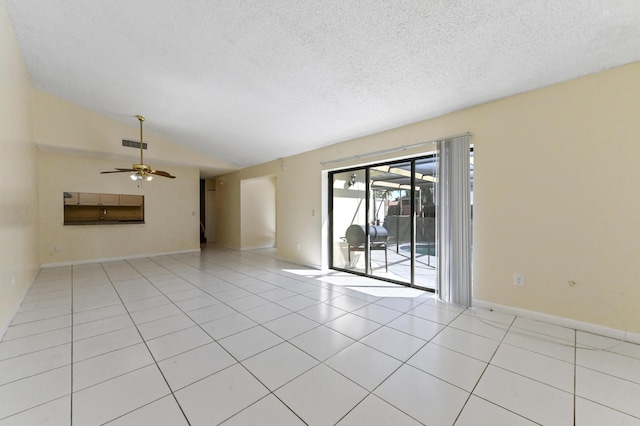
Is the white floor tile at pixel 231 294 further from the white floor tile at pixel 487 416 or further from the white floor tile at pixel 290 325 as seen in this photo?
the white floor tile at pixel 487 416

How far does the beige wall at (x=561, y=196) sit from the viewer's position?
2.25 m

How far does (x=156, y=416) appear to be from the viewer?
1398 mm


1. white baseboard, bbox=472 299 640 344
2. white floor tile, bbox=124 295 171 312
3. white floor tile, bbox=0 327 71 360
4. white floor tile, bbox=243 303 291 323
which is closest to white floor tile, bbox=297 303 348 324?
white floor tile, bbox=243 303 291 323

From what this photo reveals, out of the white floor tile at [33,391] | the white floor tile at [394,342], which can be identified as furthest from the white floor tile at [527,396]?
the white floor tile at [33,391]

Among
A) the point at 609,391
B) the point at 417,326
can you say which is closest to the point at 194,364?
the point at 417,326

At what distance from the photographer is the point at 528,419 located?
1.39 meters

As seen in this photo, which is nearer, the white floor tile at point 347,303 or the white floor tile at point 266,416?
the white floor tile at point 266,416

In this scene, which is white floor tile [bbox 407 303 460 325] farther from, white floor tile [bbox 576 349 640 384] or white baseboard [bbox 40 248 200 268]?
white baseboard [bbox 40 248 200 268]

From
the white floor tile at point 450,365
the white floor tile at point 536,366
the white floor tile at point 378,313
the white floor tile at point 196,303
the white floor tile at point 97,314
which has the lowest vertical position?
the white floor tile at point 536,366

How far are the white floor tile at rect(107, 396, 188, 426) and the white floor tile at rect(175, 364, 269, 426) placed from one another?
41 millimetres

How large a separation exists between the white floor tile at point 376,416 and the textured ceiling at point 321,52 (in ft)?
9.55

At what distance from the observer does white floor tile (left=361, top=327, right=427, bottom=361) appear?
2059 millimetres

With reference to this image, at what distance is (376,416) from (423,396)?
0.38 m

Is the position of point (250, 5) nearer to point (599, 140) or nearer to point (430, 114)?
point (430, 114)
